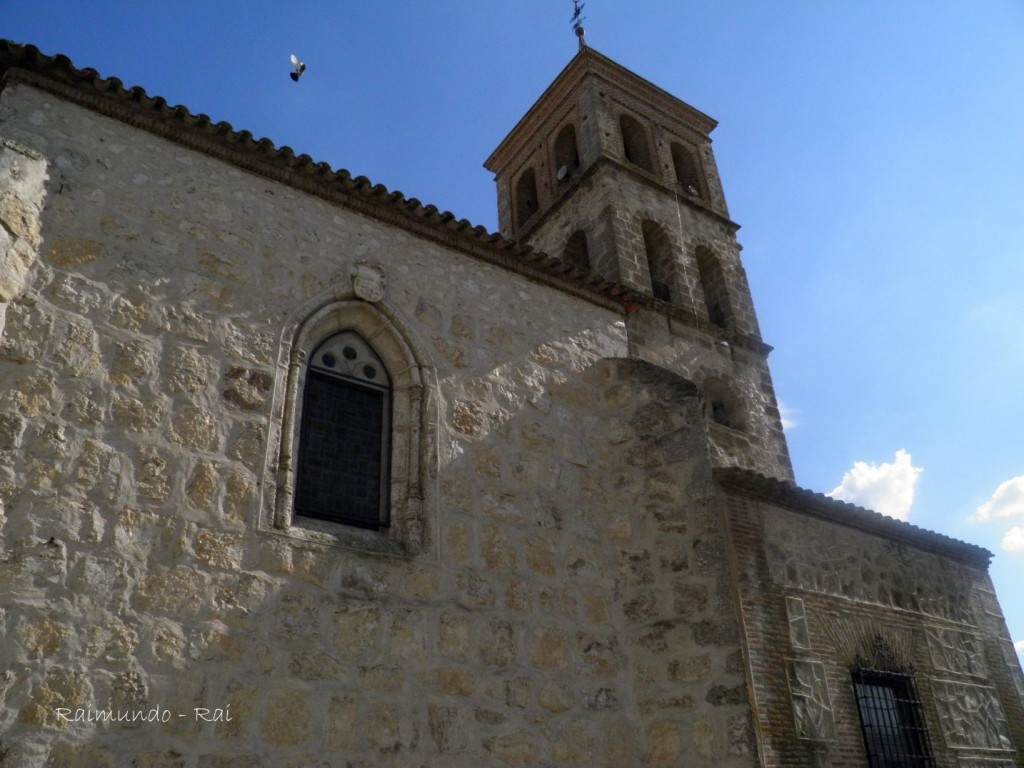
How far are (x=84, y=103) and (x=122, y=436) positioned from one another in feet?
8.11

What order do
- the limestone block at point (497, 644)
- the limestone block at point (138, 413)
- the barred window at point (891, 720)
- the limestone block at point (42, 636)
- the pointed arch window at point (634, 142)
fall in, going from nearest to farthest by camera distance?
the limestone block at point (42, 636) → the limestone block at point (138, 413) → the limestone block at point (497, 644) → the barred window at point (891, 720) → the pointed arch window at point (634, 142)

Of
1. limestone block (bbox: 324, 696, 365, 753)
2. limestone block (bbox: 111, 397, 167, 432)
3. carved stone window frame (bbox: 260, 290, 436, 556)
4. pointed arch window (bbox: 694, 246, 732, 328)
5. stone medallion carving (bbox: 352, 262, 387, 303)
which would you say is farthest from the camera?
pointed arch window (bbox: 694, 246, 732, 328)

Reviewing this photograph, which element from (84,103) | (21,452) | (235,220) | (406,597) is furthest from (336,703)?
(84,103)

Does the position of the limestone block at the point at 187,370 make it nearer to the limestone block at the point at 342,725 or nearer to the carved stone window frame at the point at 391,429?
the carved stone window frame at the point at 391,429

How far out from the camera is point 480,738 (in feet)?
17.1

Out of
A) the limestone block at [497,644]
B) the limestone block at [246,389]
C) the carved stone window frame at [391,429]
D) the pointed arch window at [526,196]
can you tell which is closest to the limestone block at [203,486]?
the carved stone window frame at [391,429]

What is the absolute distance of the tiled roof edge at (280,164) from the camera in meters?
5.48

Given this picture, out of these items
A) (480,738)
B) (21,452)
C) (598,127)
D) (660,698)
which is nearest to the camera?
(21,452)

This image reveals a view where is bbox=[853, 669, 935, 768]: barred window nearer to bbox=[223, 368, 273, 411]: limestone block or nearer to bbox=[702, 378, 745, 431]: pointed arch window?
bbox=[702, 378, 745, 431]: pointed arch window

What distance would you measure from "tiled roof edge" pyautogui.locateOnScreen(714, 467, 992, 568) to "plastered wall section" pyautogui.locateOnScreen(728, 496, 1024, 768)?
0.25ft

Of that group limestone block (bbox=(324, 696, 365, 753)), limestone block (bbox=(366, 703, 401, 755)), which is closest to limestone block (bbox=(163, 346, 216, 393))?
limestone block (bbox=(324, 696, 365, 753))

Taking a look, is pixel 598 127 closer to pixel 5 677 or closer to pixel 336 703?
pixel 336 703

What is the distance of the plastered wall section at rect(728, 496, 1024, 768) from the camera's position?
6.02 m

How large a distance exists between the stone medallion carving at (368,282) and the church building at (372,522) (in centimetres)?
2
